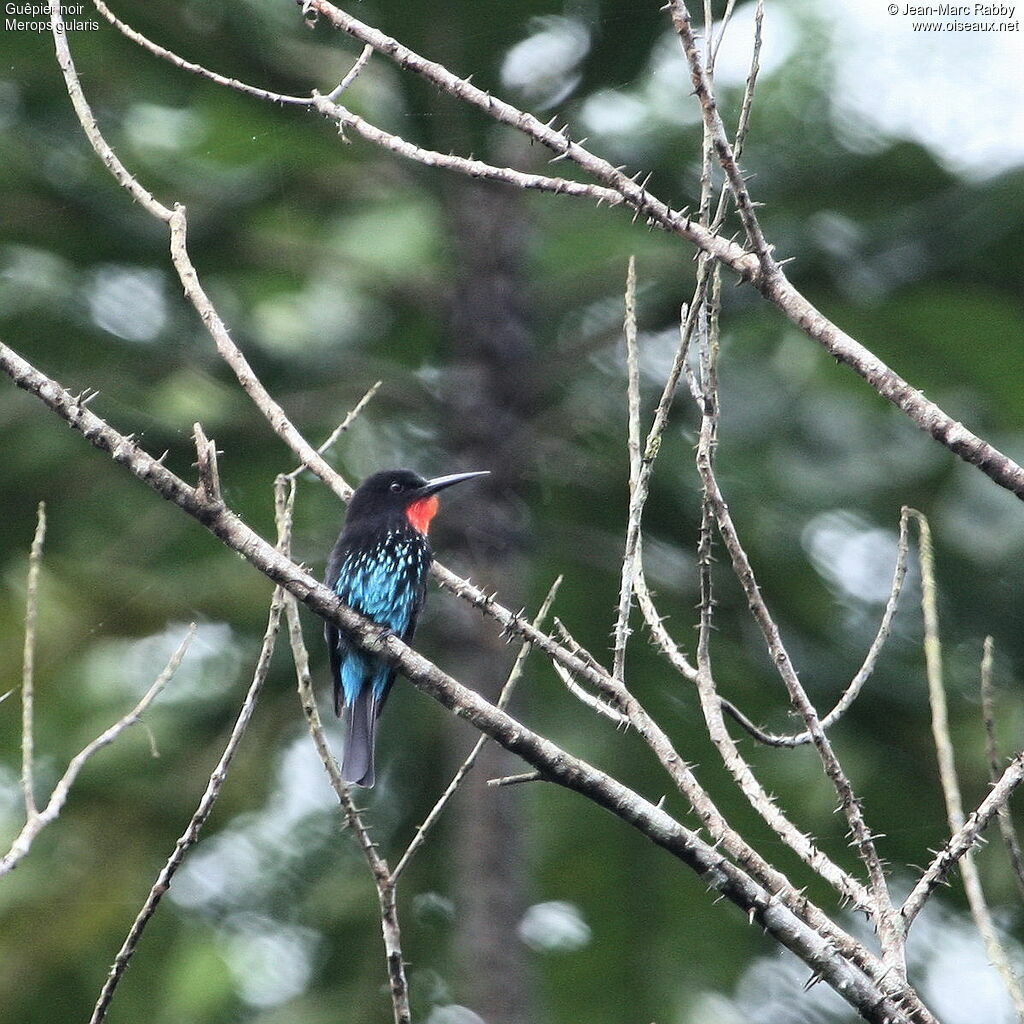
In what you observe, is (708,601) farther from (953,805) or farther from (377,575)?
(377,575)

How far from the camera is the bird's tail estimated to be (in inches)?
171

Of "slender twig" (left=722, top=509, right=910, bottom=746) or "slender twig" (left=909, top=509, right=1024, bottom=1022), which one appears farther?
"slender twig" (left=722, top=509, right=910, bottom=746)

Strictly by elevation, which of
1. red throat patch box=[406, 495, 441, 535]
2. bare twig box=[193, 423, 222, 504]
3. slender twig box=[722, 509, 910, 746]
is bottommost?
slender twig box=[722, 509, 910, 746]

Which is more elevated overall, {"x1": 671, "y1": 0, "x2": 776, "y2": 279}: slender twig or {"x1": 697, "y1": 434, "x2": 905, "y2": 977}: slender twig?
{"x1": 671, "y1": 0, "x2": 776, "y2": 279}: slender twig

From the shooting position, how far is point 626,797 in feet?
7.97

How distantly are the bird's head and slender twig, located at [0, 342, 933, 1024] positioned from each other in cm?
211

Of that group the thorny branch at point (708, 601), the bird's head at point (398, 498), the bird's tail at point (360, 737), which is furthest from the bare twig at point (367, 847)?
the bird's head at point (398, 498)

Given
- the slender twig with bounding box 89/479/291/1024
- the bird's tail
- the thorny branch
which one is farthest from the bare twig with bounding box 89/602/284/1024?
the bird's tail

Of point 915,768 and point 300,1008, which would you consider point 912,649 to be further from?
point 300,1008

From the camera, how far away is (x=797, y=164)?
668 cm

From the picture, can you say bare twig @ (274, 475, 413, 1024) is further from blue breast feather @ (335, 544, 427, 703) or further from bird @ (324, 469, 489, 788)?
blue breast feather @ (335, 544, 427, 703)

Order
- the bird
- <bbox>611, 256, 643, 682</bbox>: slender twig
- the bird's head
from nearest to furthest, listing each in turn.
Answer: 1. <bbox>611, 256, 643, 682</bbox>: slender twig
2. the bird
3. the bird's head

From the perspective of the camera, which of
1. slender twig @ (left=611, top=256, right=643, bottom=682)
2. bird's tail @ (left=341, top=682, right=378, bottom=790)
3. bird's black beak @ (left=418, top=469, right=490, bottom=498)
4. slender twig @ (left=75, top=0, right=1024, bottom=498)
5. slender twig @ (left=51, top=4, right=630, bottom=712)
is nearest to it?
slender twig @ (left=75, top=0, right=1024, bottom=498)

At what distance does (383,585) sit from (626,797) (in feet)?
8.15
